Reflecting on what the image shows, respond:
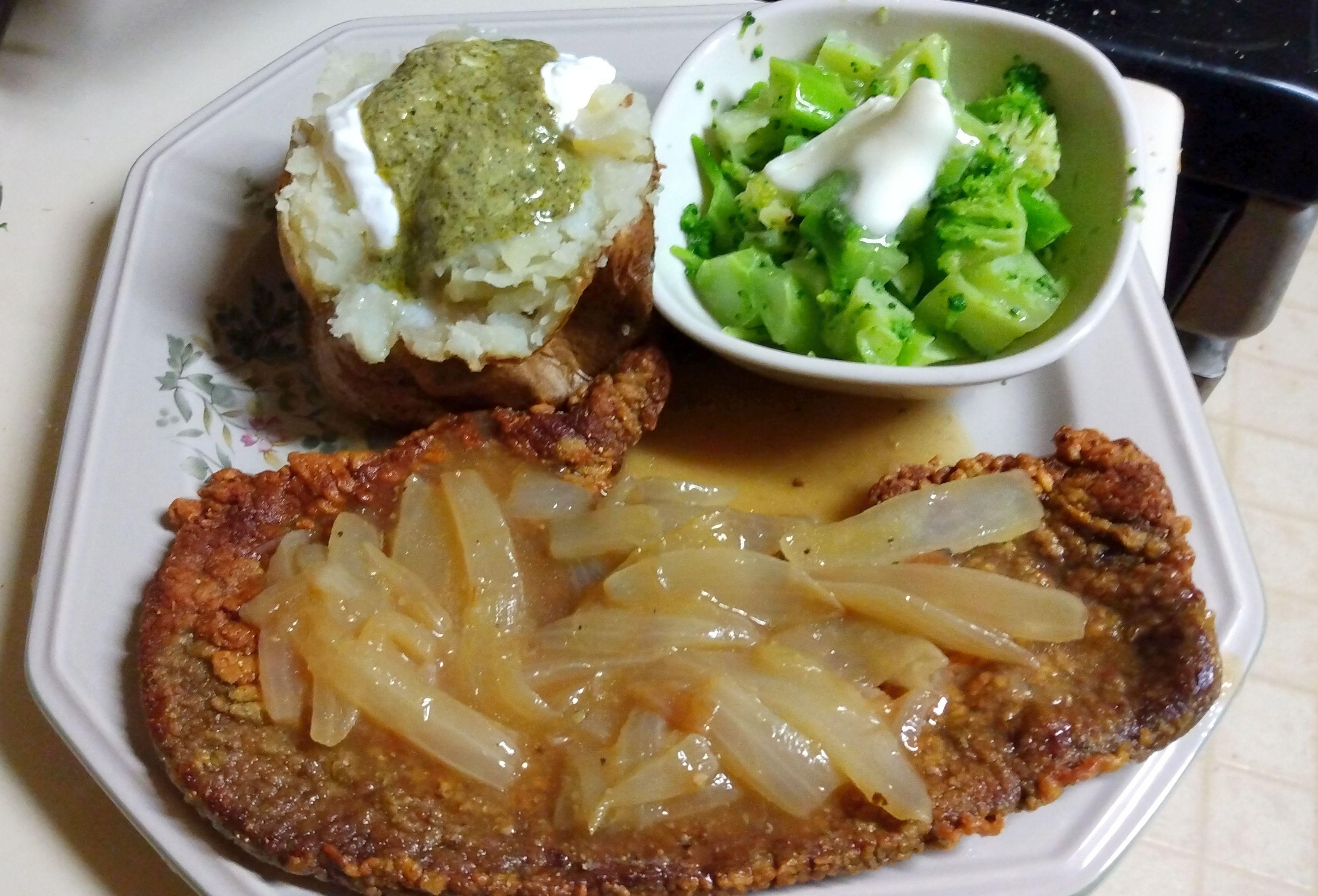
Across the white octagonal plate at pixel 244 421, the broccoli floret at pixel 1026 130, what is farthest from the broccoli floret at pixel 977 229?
the white octagonal plate at pixel 244 421

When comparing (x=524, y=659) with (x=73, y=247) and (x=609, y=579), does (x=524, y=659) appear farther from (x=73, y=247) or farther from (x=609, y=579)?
(x=73, y=247)

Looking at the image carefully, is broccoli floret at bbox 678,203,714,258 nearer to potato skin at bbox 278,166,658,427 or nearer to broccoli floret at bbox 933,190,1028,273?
potato skin at bbox 278,166,658,427

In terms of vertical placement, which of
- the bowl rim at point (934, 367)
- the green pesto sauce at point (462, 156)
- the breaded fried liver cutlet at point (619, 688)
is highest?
the green pesto sauce at point (462, 156)

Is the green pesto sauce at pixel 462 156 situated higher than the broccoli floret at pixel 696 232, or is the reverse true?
the green pesto sauce at pixel 462 156

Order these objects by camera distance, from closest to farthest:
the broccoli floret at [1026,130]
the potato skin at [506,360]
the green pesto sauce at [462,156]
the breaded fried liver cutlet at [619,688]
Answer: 1. the breaded fried liver cutlet at [619,688]
2. the green pesto sauce at [462,156]
3. the potato skin at [506,360]
4. the broccoli floret at [1026,130]

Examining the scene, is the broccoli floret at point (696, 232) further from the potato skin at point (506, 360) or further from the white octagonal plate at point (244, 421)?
the white octagonal plate at point (244, 421)

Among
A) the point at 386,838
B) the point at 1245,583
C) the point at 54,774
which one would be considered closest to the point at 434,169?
the point at 386,838

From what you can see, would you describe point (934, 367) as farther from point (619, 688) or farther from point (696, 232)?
point (619, 688)
